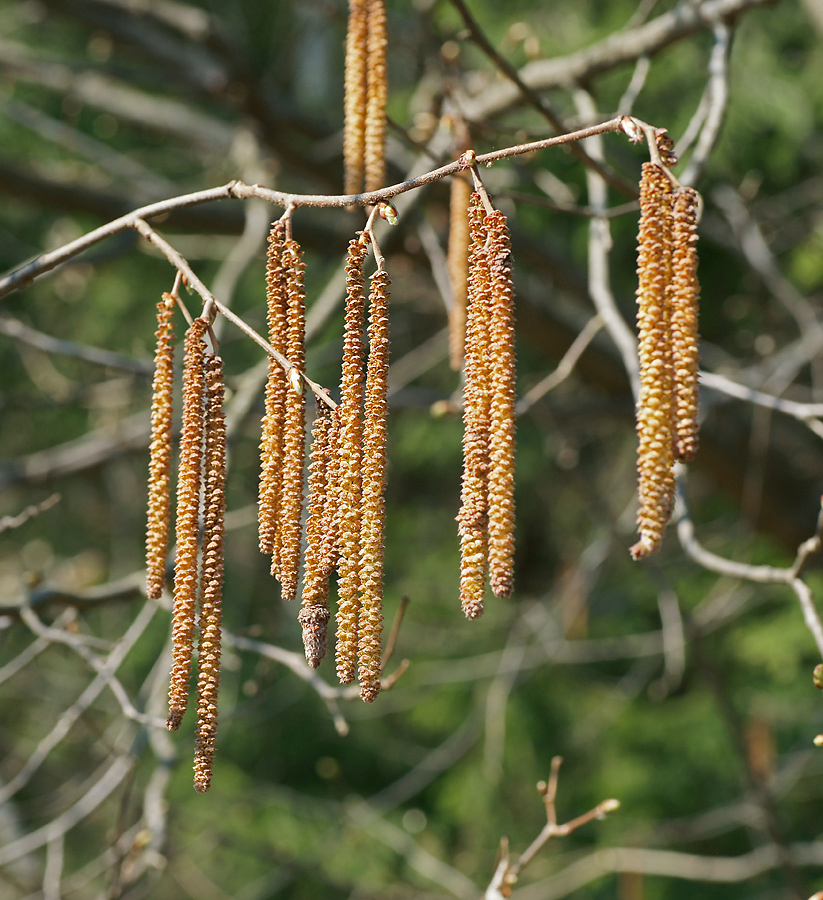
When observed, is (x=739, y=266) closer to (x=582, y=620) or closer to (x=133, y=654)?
(x=582, y=620)

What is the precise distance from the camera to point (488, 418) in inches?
44.1

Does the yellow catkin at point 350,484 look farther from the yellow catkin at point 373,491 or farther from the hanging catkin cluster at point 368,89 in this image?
the hanging catkin cluster at point 368,89

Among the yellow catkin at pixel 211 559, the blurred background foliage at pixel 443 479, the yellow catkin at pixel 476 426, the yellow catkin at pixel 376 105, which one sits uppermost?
the yellow catkin at pixel 376 105

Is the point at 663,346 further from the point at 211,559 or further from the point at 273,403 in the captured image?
the point at 211,559

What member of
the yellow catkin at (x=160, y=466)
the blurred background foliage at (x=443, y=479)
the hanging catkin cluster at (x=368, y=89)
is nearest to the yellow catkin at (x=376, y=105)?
the hanging catkin cluster at (x=368, y=89)

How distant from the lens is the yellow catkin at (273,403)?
1200 mm

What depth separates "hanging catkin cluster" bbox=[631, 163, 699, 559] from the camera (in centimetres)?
108

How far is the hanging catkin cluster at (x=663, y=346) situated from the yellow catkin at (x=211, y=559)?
20.4 inches

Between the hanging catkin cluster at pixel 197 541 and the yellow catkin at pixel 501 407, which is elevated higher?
the yellow catkin at pixel 501 407

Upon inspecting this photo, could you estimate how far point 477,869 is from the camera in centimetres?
539

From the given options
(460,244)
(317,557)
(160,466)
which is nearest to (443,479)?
(460,244)

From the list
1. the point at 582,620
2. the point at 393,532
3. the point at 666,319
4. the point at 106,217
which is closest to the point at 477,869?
the point at 582,620

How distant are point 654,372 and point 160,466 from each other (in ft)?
2.17

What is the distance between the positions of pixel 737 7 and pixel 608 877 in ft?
14.3
